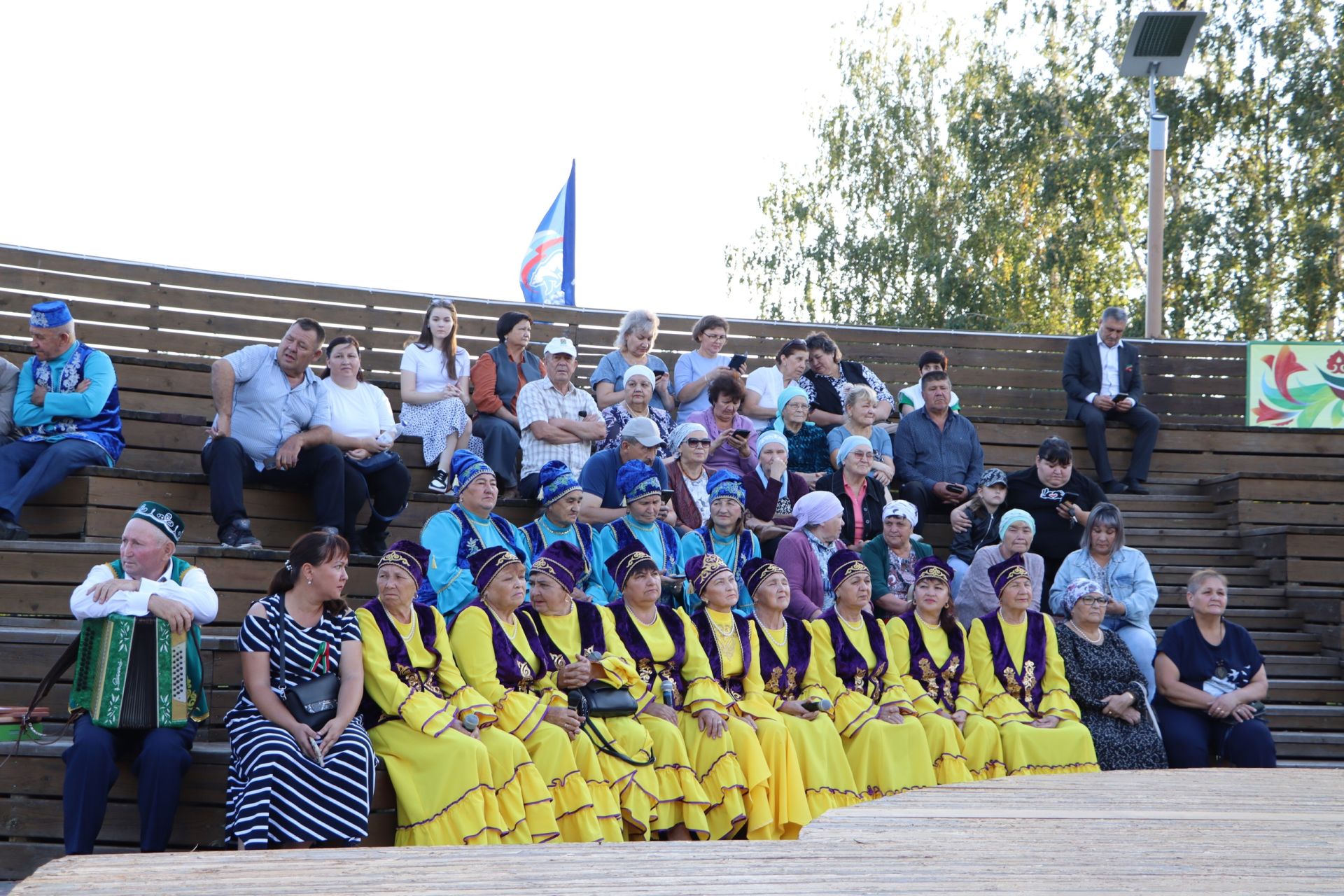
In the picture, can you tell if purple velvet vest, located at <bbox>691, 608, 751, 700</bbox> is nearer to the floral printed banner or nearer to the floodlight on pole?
A: the floral printed banner

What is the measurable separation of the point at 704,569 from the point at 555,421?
1.59 m

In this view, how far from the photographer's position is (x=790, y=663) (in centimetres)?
603

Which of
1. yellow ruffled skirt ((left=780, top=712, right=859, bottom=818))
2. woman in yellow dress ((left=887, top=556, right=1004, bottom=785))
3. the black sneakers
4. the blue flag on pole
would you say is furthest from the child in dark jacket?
the blue flag on pole

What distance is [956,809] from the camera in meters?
2.87

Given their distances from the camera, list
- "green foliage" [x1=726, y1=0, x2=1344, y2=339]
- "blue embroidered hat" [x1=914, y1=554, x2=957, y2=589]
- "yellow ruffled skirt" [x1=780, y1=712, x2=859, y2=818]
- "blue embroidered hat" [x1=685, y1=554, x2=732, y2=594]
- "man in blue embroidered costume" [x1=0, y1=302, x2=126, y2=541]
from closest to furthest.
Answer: "yellow ruffled skirt" [x1=780, y1=712, x2=859, y2=818]
"blue embroidered hat" [x1=685, y1=554, x2=732, y2=594]
"man in blue embroidered costume" [x1=0, y1=302, x2=126, y2=541]
"blue embroidered hat" [x1=914, y1=554, x2=957, y2=589]
"green foliage" [x1=726, y1=0, x2=1344, y2=339]

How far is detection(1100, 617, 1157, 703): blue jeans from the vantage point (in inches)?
262

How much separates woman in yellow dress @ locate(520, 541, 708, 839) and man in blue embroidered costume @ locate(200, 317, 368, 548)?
1314mm

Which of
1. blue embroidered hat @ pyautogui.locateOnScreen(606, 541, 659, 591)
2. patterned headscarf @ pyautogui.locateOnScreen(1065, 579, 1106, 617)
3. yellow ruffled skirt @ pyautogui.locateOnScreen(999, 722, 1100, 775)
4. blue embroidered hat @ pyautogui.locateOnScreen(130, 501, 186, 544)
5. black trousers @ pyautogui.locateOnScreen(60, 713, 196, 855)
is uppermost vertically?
blue embroidered hat @ pyautogui.locateOnScreen(130, 501, 186, 544)

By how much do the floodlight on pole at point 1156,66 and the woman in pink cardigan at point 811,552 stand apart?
521 centimetres

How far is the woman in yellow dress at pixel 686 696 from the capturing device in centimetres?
550

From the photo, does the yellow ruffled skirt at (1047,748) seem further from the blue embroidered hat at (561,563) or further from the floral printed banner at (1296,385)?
the floral printed banner at (1296,385)

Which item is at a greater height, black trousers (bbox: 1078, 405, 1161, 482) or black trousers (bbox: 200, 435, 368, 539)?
black trousers (bbox: 1078, 405, 1161, 482)

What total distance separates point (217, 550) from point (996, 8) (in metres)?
17.6

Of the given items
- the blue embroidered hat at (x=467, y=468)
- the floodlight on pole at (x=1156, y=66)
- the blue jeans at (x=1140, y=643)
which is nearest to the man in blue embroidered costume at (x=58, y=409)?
the blue embroidered hat at (x=467, y=468)
